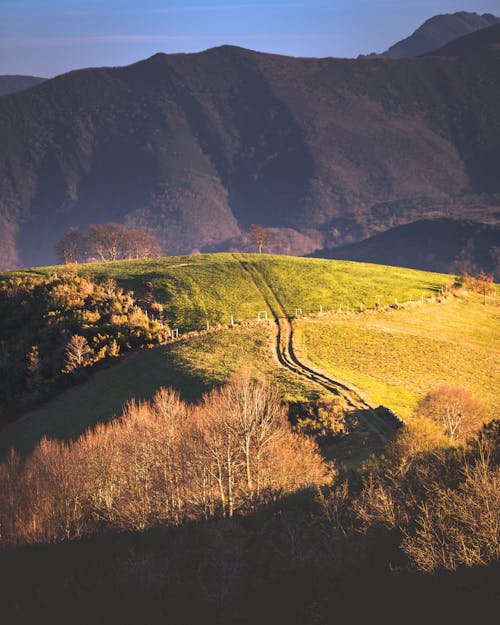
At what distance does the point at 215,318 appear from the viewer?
9962cm

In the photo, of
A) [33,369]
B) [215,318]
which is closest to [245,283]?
[215,318]

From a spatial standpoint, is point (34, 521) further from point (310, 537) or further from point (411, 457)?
point (411, 457)

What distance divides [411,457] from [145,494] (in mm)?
19254

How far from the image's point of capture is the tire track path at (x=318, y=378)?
179 ft

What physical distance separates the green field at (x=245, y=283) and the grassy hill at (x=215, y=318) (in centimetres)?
18

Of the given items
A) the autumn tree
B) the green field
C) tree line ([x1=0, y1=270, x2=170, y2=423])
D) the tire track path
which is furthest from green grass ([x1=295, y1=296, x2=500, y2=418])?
the autumn tree

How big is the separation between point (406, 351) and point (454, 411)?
28.3 meters

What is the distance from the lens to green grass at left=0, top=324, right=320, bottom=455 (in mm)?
67125

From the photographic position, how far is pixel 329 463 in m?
48.7

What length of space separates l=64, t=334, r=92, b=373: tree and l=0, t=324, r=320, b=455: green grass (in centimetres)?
316

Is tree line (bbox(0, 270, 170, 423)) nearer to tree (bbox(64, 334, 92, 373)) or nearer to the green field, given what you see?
tree (bbox(64, 334, 92, 373))

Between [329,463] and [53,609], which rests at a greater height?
[329,463]

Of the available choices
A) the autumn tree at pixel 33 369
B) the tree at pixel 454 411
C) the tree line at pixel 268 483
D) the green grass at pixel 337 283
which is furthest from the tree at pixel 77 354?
the tree at pixel 454 411

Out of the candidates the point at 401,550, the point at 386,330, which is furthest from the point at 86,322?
the point at 401,550
